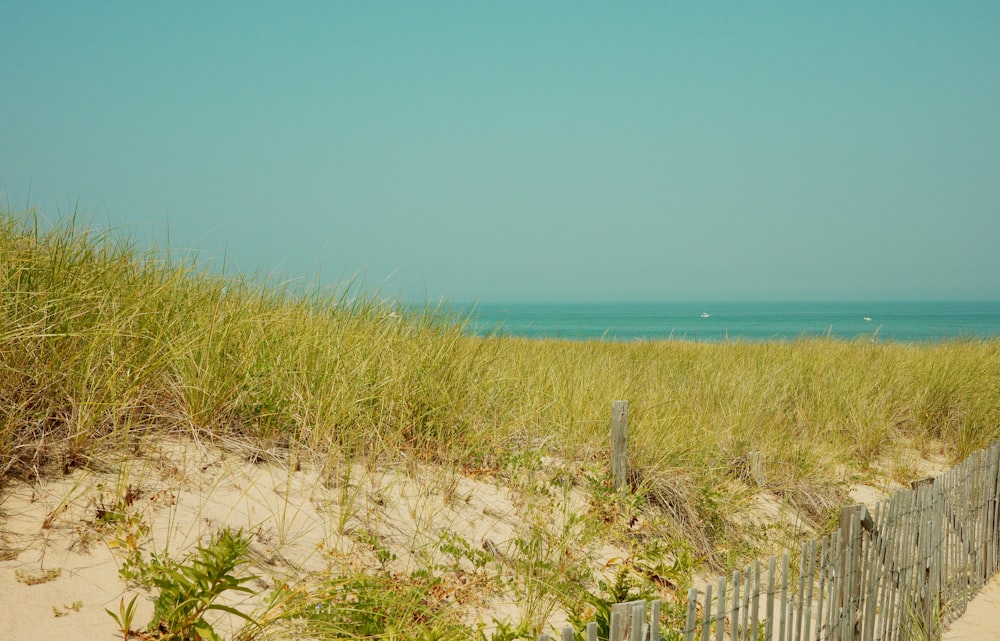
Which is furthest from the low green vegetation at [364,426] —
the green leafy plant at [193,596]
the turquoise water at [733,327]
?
the turquoise water at [733,327]

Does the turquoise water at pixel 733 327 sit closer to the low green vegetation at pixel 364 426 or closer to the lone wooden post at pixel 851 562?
the low green vegetation at pixel 364 426

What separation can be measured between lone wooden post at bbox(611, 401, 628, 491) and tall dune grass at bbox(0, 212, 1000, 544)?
0.85ft

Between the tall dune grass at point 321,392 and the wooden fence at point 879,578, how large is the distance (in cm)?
116

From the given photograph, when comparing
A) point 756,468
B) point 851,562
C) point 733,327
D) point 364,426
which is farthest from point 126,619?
point 733,327

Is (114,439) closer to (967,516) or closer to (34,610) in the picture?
(34,610)

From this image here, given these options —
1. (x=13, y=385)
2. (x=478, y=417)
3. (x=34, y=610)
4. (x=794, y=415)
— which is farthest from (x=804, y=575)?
(x=794, y=415)

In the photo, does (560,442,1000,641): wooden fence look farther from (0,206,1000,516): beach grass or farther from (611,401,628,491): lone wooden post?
(0,206,1000,516): beach grass

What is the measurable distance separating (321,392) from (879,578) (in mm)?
3583

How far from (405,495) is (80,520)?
5.66 feet

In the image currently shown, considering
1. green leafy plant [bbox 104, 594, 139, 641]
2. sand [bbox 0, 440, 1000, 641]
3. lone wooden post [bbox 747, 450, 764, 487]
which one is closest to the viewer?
green leafy plant [bbox 104, 594, 139, 641]

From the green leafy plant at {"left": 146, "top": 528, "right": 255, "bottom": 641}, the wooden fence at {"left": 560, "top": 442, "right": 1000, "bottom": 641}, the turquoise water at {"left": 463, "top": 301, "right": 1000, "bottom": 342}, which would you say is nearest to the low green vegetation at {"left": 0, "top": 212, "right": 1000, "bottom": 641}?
the green leafy plant at {"left": 146, "top": 528, "right": 255, "bottom": 641}

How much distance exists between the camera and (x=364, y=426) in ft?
14.9

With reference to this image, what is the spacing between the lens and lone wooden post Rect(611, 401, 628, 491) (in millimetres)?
5074

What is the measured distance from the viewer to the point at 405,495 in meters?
4.27
